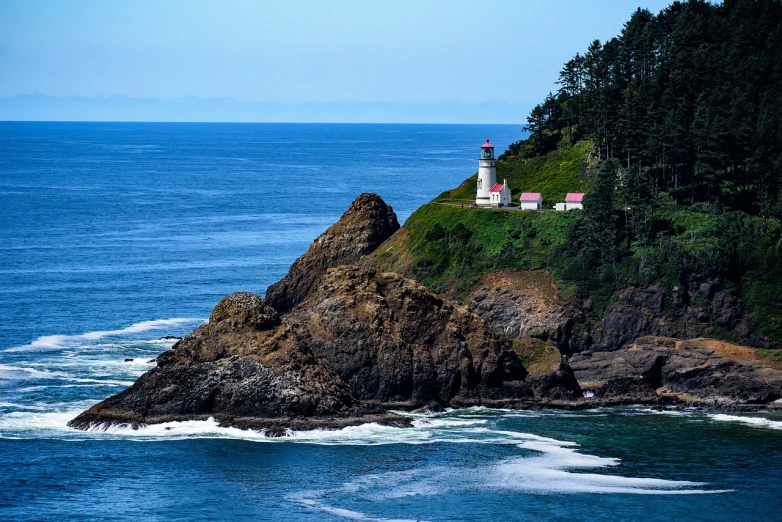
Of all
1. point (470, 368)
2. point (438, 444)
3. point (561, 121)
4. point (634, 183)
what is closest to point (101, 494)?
point (438, 444)

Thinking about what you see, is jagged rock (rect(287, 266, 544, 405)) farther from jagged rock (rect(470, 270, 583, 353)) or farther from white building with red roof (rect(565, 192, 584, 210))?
white building with red roof (rect(565, 192, 584, 210))

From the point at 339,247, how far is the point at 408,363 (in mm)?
32340

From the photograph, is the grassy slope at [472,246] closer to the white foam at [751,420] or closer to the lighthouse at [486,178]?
the lighthouse at [486,178]

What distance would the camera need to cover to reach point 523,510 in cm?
6288

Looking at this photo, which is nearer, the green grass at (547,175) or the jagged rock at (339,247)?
the jagged rock at (339,247)

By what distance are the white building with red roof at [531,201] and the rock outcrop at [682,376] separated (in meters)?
26.9

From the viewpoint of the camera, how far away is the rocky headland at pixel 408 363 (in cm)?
7731

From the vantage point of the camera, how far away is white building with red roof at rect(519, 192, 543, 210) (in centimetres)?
11406

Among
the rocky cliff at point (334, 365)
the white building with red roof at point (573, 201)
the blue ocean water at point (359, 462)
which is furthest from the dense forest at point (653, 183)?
the blue ocean water at point (359, 462)

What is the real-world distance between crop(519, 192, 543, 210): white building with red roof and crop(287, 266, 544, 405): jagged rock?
2792 cm

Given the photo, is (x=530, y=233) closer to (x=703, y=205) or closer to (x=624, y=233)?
(x=624, y=233)

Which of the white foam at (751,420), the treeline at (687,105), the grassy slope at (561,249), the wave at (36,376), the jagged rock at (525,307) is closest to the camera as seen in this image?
the white foam at (751,420)

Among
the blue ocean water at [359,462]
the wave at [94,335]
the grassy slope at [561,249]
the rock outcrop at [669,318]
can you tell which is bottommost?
the blue ocean water at [359,462]

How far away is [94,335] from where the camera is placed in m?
104
